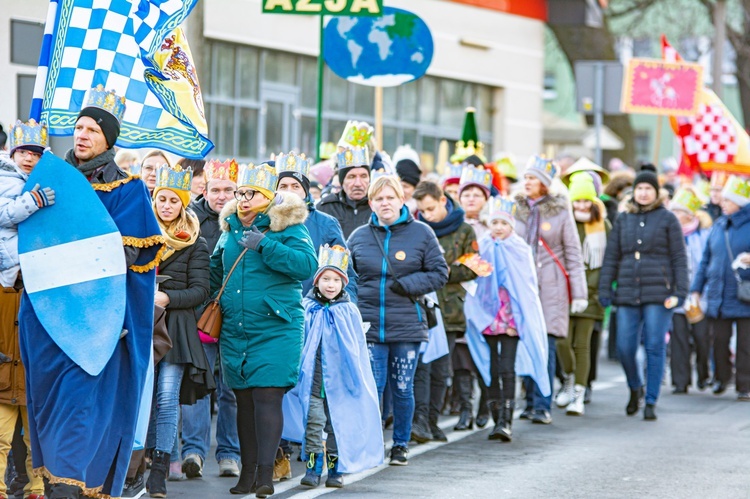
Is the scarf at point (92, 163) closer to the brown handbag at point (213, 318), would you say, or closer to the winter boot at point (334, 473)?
the brown handbag at point (213, 318)

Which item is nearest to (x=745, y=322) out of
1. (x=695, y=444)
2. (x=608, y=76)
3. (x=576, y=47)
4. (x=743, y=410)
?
(x=743, y=410)

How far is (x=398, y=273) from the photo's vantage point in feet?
33.0

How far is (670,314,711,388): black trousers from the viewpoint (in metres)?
15.3

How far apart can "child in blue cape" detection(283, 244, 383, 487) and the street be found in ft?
0.74

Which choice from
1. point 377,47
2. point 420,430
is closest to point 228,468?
point 420,430

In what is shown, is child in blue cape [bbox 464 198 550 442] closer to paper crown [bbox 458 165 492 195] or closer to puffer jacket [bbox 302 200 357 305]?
paper crown [bbox 458 165 492 195]

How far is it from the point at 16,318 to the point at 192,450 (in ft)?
5.62

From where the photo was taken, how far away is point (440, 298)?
11.6 meters

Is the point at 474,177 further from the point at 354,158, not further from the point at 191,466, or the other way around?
the point at 191,466

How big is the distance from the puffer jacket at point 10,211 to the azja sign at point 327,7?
5237 millimetres

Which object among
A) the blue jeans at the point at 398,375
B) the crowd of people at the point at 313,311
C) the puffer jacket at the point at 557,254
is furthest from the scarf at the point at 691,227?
the blue jeans at the point at 398,375

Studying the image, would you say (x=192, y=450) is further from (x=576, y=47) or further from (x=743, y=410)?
(x=576, y=47)

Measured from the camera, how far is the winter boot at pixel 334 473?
898 centimetres

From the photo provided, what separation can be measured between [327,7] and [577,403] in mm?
3853
